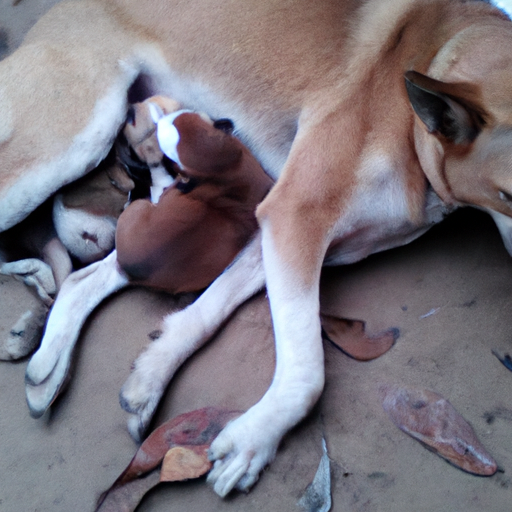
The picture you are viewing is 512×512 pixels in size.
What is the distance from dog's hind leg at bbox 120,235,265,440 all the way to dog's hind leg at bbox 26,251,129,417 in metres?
0.26

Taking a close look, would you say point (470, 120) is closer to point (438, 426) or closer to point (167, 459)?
point (438, 426)

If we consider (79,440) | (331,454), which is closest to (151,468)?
(79,440)

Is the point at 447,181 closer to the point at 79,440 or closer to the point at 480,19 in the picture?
the point at 480,19

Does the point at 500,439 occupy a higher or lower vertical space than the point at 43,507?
lower

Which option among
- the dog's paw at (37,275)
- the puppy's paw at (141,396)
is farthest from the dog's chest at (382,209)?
the dog's paw at (37,275)

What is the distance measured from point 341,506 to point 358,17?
5.39 feet

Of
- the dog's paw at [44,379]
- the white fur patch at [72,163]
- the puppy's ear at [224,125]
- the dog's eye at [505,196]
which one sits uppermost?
the white fur patch at [72,163]

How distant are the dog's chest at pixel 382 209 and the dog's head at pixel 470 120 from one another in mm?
65

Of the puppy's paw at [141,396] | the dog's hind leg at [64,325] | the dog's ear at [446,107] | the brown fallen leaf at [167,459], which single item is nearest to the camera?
the dog's ear at [446,107]

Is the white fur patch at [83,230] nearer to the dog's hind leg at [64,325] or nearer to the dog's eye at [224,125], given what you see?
the dog's hind leg at [64,325]

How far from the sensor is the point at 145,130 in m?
2.05

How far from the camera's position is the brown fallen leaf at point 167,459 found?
1.54 m

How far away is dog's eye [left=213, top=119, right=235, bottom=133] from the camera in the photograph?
1.95 metres

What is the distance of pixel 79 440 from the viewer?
5.65 feet
